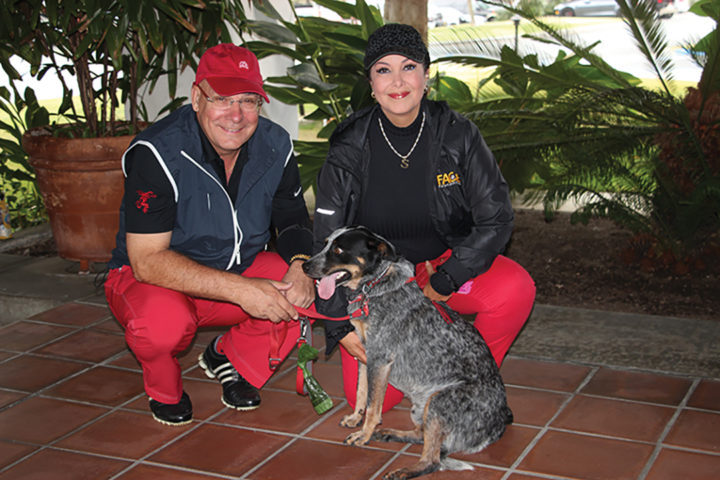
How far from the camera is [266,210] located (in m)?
3.53

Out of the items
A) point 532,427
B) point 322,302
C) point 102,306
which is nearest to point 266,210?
point 322,302

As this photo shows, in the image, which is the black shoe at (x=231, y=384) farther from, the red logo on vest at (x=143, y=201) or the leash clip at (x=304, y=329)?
the red logo on vest at (x=143, y=201)

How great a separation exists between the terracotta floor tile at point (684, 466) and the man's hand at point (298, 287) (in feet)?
5.05

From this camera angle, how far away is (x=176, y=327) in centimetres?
320

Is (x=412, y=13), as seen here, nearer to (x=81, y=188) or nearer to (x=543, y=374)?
(x=81, y=188)

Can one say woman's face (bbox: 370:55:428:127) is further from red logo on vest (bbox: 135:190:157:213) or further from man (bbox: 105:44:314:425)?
red logo on vest (bbox: 135:190:157:213)

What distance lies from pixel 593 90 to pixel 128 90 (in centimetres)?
351

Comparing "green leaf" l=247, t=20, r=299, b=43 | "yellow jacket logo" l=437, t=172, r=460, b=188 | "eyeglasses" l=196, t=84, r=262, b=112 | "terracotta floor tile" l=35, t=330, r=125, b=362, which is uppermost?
"green leaf" l=247, t=20, r=299, b=43

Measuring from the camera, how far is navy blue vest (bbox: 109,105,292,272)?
10.7 feet

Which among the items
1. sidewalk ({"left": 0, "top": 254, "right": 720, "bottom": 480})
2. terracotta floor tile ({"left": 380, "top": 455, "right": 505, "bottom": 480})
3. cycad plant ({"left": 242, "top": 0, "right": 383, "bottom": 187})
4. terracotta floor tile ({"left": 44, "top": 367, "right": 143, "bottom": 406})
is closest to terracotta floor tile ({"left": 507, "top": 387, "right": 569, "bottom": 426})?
sidewalk ({"left": 0, "top": 254, "right": 720, "bottom": 480})

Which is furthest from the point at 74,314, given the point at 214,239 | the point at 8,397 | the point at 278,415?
the point at 278,415

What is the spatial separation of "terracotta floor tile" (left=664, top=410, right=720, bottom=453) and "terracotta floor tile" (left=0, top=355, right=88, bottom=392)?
2913 millimetres

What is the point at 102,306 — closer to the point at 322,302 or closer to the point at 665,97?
the point at 322,302

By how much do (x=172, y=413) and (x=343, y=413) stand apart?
764 mm
